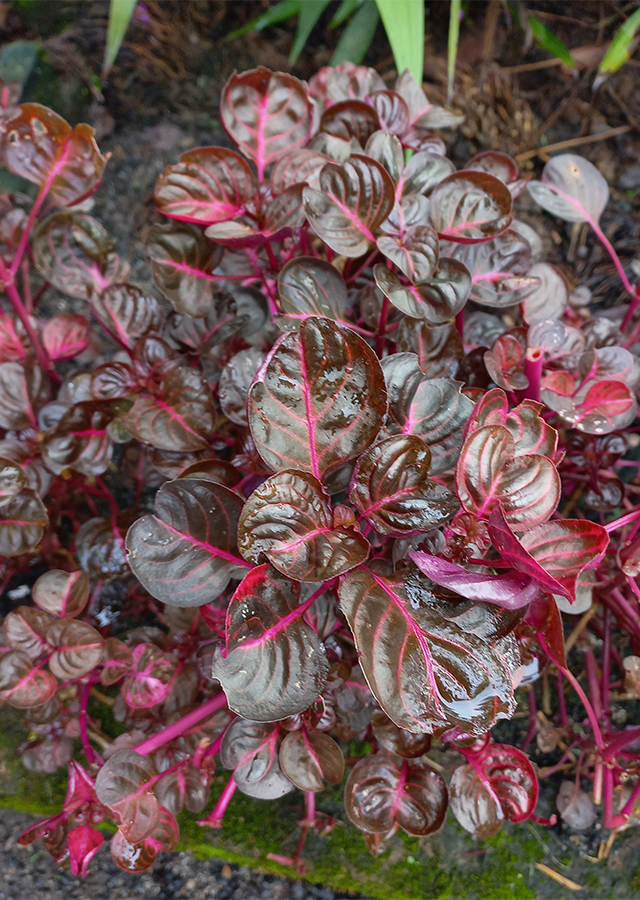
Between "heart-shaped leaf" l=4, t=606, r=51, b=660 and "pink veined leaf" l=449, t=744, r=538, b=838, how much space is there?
2.19 feet

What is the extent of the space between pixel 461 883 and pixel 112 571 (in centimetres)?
83

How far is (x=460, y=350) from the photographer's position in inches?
35.2

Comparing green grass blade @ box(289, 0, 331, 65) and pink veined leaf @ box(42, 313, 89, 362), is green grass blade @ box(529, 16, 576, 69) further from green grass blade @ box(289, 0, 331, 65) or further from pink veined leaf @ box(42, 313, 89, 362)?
pink veined leaf @ box(42, 313, 89, 362)

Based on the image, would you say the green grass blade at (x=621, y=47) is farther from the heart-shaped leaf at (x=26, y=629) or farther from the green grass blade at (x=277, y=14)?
the heart-shaped leaf at (x=26, y=629)

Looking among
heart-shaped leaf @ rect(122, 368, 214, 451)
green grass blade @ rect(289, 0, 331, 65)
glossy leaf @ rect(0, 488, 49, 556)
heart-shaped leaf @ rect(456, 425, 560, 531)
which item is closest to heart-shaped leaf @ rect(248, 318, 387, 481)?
heart-shaped leaf @ rect(456, 425, 560, 531)

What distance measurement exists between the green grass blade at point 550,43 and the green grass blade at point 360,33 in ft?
1.32

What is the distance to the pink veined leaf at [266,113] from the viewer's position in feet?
3.09

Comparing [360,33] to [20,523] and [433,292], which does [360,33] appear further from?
[20,523]

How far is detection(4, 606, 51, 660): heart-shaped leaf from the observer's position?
0.89m

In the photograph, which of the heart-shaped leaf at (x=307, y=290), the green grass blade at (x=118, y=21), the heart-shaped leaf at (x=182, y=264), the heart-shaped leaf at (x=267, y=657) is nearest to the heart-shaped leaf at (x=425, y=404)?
the heart-shaped leaf at (x=307, y=290)

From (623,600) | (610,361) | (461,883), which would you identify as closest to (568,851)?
(461,883)

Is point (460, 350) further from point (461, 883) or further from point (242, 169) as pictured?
point (461, 883)

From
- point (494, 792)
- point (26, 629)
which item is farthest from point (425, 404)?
point (26, 629)

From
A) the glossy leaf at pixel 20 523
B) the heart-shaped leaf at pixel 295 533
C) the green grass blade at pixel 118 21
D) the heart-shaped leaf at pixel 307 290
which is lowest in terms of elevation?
the glossy leaf at pixel 20 523
